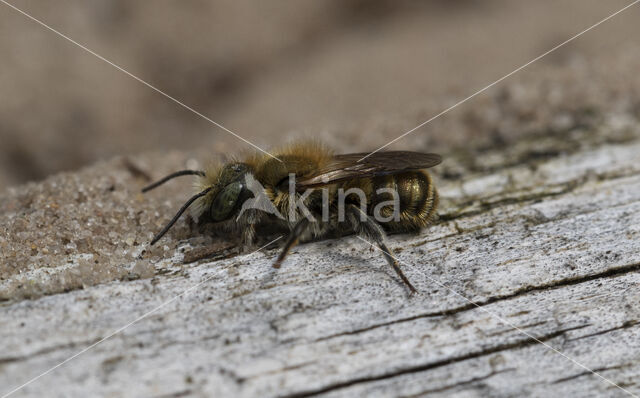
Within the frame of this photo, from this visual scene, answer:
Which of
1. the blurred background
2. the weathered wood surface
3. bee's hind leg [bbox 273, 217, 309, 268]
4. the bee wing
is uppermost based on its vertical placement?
the blurred background

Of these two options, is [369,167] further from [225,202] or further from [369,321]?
[369,321]

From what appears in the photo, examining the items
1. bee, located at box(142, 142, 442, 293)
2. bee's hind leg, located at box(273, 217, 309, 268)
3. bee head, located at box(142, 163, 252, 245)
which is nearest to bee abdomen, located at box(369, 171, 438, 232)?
bee, located at box(142, 142, 442, 293)

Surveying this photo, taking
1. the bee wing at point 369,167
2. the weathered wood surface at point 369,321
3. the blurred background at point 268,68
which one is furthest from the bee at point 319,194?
the blurred background at point 268,68

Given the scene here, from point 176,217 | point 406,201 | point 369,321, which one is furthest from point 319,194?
point 369,321

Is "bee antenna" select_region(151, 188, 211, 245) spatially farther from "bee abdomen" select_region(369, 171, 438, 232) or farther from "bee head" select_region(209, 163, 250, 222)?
"bee abdomen" select_region(369, 171, 438, 232)

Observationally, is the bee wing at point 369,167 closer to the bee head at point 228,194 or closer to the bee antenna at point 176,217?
the bee head at point 228,194

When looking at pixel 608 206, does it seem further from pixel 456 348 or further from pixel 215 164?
pixel 215 164

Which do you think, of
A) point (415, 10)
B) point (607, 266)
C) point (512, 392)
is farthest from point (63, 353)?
point (415, 10)
